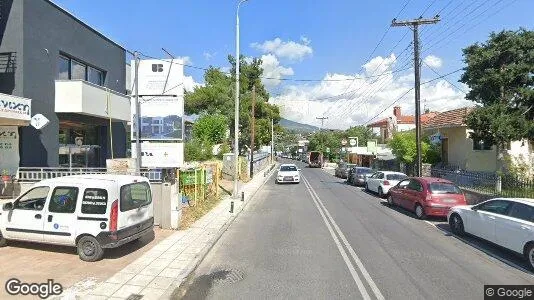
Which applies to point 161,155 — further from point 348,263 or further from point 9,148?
point 348,263

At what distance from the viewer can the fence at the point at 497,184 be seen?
16344 mm

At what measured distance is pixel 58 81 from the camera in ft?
57.6

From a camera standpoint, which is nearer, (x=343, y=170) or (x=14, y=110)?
(x=14, y=110)

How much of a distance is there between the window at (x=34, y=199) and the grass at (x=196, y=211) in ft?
14.1

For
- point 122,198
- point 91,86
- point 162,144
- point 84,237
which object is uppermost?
point 91,86

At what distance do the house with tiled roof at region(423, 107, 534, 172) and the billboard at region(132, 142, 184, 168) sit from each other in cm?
1830

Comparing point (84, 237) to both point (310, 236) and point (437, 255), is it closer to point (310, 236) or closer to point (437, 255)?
point (310, 236)

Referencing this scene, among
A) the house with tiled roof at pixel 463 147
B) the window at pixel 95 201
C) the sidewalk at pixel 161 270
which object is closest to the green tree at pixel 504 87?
the house with tiled roof at pixel 463 147

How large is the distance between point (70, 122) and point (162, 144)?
8.78 meters

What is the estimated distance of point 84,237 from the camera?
8414 millimetres

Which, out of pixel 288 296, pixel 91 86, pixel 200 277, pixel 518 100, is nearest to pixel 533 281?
pixel 288 296

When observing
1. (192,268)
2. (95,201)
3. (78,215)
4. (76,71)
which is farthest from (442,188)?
(76,71)

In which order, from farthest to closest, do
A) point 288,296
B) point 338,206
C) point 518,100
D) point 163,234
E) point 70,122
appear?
point 518,100, point 70,122, point 338,206, point 163,234, point 288,296

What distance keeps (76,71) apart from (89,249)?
575 inches
